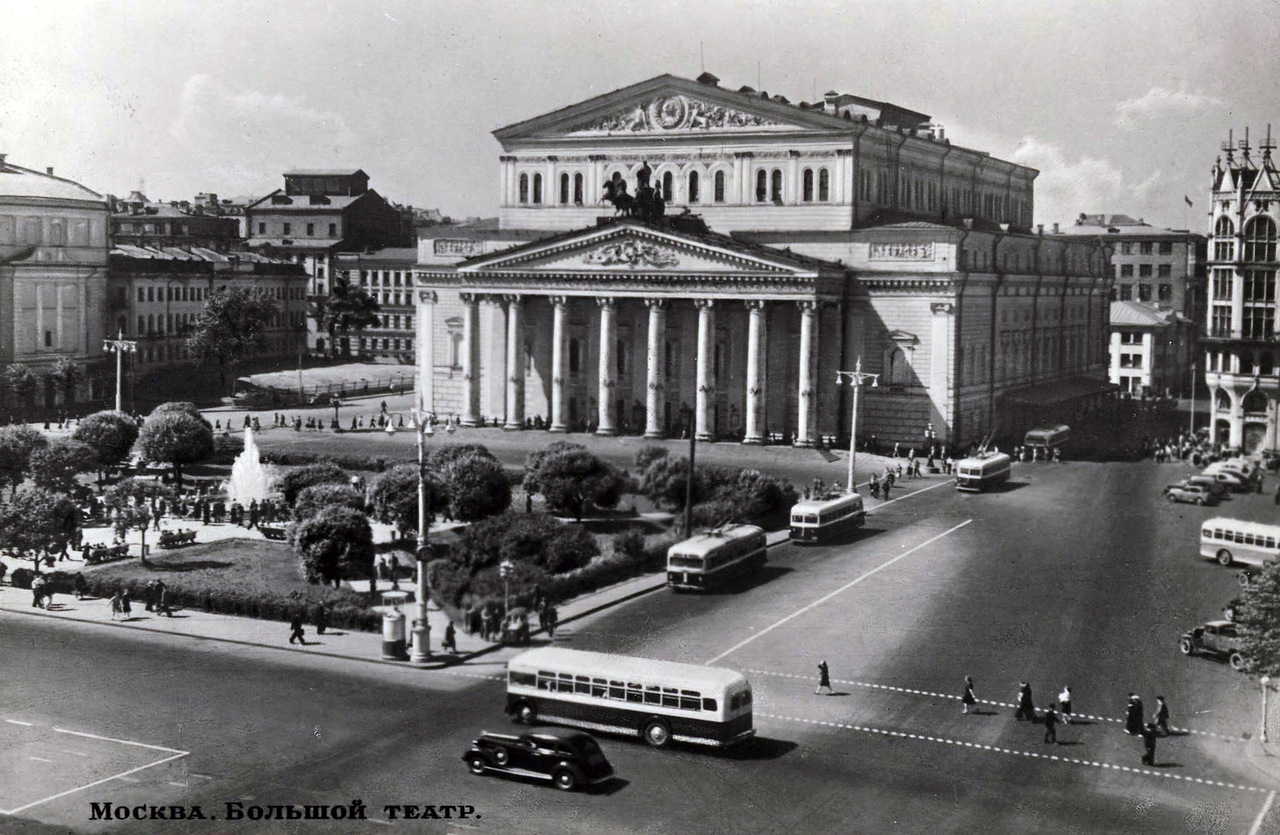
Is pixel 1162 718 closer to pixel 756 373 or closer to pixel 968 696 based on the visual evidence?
pixel 968 696

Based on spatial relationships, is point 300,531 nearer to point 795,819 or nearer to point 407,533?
point 407,533

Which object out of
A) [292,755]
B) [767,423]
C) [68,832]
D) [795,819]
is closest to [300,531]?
[292,755]

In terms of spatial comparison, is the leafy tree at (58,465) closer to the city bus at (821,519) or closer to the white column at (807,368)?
the city bus at (821,519)

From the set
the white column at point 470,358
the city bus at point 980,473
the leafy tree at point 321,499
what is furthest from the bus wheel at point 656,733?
the white column at point 470,358

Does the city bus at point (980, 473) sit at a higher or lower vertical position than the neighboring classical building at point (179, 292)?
lower

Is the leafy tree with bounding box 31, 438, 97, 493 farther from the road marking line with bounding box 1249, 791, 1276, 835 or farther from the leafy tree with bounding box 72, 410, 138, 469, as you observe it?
the road marking line with bounding box 1249, 791, 1276, 835

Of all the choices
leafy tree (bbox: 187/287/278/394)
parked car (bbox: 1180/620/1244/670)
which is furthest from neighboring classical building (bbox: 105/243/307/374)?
parked car (bbox: 1180/620/1244/670)

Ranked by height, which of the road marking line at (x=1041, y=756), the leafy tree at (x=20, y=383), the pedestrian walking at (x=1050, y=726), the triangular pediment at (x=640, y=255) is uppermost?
the triangular pediment at (x=640, y=255)
